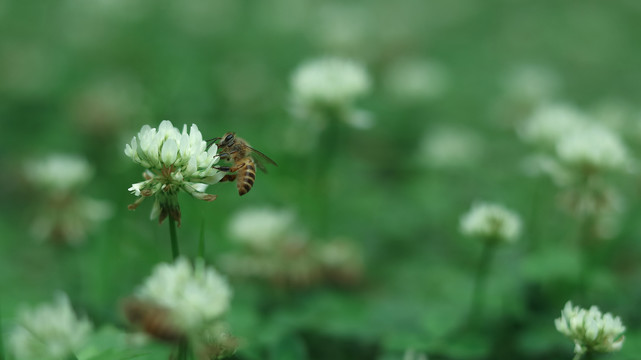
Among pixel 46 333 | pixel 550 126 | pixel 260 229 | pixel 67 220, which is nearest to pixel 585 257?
pixel 550 126

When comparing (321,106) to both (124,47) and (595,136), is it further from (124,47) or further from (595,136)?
(124,47)

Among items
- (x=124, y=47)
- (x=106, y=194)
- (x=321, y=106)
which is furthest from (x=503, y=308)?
(x=124, y=47)

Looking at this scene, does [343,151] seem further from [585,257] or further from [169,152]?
[169,152]

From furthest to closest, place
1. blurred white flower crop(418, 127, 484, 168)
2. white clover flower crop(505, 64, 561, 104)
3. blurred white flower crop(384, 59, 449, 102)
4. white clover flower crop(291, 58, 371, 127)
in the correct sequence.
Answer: blurred white flower crop(384, 59, 449, 102) → white clover flower crop(505, 64, 561, 104) → blurred white flower crop(418, 127, 484, 168) → white clover flower crop(291, 58, 371, 127)

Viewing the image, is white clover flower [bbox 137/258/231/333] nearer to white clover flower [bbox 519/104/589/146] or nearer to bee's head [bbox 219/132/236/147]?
bee's head [bbox 219/132/236/147]

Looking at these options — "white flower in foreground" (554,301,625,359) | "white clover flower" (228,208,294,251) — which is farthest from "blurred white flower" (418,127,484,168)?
"white flower in foreground" (554,301,625,359)

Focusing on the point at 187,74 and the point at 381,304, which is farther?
the point at 187,74
